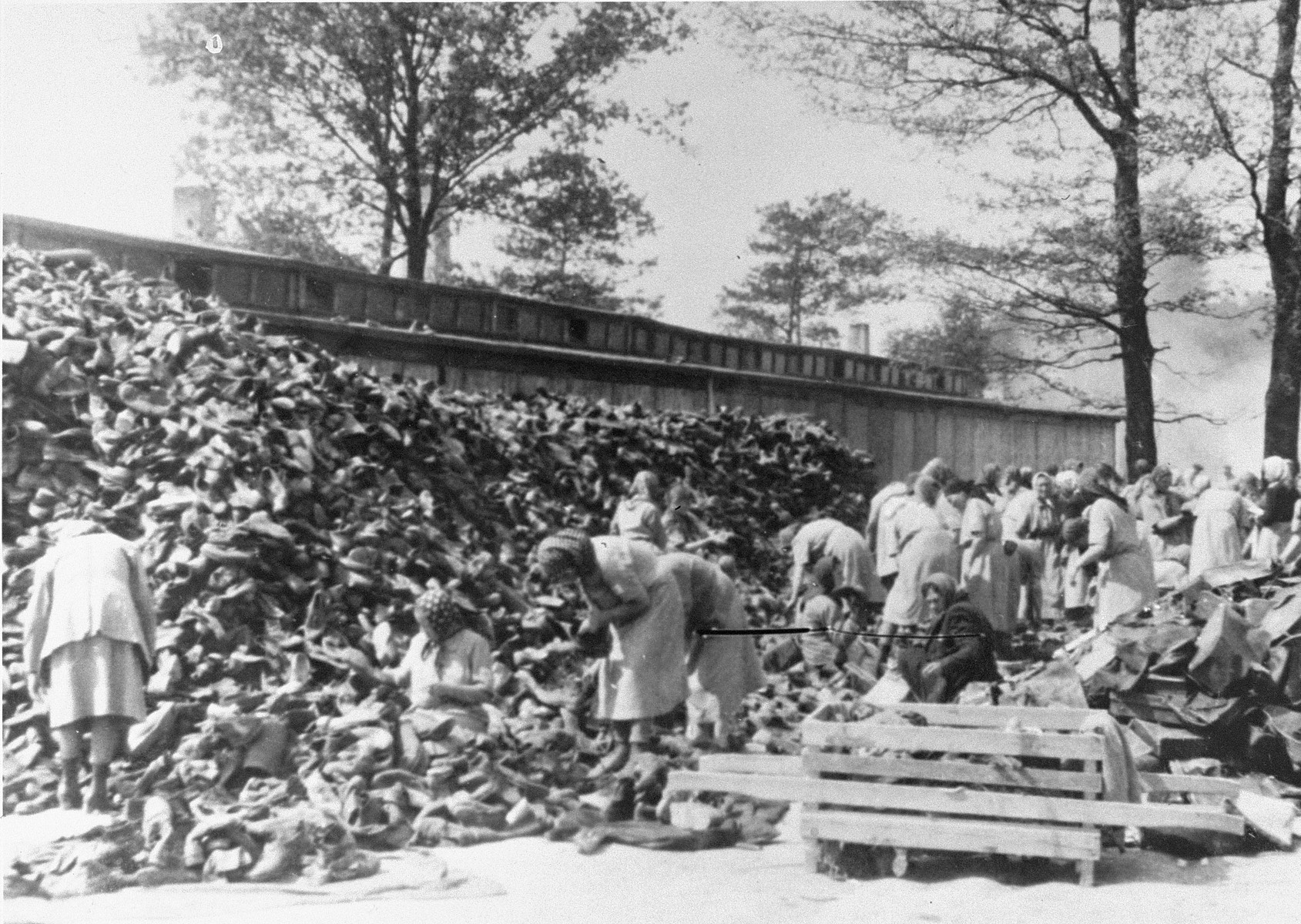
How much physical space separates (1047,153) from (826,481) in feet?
22.4

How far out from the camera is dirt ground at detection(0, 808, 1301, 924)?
4.71m

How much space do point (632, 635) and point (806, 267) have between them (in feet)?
11.5

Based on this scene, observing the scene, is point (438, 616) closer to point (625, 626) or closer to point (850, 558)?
point (625, 626)

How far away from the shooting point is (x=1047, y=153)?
26.0ft

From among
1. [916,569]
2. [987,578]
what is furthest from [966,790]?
[987,578]

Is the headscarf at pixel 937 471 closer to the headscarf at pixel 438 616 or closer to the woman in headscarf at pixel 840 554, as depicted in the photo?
the woman in headscarf at pixel 840 554

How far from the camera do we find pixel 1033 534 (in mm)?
11086

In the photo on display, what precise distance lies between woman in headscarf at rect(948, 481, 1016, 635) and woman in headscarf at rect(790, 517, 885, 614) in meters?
0.85

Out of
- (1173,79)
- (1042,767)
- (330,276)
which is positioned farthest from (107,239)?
(1042,767)

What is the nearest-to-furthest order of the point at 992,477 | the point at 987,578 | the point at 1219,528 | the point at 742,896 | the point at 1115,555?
the point at 742,896 → the point at 1115,555 → the point at 987,578 → the point at 1219,528 → the point at 992,477

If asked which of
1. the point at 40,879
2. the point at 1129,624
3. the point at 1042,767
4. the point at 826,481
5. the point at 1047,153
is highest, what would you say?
the point at 1047,153

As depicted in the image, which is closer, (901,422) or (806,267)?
(806,267)

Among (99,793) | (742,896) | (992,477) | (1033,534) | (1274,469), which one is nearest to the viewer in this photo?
(742,896)

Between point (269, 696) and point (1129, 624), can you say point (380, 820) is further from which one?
point (1129, 624)
